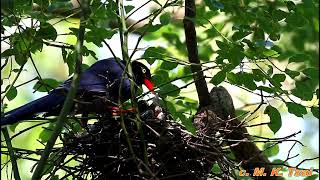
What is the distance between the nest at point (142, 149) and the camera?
488 centimetres

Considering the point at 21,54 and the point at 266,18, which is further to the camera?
the point at 266,18

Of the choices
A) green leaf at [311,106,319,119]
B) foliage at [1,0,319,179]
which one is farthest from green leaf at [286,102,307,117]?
green leaf at [311,106,319,119]

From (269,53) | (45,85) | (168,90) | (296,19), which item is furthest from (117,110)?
(296,19)

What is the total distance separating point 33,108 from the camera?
16.1 ft

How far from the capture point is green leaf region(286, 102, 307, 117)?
5266 millimetres

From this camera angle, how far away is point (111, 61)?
6004 mm

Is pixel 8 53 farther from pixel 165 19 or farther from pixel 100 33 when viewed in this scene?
pixel 165 19

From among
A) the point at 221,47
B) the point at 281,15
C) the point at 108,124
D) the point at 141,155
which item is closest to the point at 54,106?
the point at 108,124

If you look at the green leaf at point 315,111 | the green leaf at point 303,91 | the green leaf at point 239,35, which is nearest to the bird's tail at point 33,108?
the green leaf at point 239,35

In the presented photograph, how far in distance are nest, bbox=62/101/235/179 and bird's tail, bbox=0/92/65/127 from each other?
24 cm

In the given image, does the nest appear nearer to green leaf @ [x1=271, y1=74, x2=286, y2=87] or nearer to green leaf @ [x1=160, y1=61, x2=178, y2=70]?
green leaf @ [x1=160, y1=61, x2=178, y2=70]

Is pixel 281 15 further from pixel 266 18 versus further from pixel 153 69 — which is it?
pixel 153 69

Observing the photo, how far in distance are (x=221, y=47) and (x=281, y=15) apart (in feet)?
1.90

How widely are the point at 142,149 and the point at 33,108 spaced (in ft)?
2.56
